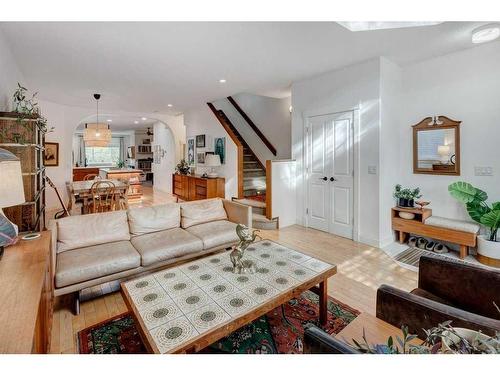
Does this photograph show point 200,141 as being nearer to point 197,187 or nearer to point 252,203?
point 197,187

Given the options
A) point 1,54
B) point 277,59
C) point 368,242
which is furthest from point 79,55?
point 368,242

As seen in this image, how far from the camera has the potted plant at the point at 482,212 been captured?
3.07m

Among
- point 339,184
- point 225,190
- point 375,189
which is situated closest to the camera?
point 375,189

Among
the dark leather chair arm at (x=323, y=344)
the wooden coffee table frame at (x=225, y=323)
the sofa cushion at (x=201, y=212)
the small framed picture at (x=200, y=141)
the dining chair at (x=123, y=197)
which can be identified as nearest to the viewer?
the dark leather chair arm at (x=323, y=344)

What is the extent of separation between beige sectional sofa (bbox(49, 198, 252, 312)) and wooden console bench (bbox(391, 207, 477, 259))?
89.2 inches

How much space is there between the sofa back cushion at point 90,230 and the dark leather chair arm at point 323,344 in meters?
2.50

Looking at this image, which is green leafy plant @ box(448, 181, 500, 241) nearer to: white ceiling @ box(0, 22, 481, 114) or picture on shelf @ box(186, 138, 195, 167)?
white ceiling @ box(0, 22, 481, 114)

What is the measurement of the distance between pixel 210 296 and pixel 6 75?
3.72 meters

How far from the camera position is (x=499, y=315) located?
1.58 m

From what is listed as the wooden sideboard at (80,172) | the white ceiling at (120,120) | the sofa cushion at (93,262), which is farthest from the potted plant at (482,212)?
the wooden sideboard at (80,172)

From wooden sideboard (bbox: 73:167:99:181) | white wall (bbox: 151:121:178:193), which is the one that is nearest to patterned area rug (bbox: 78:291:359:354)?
white wall (bbox: 151:121:178:193)

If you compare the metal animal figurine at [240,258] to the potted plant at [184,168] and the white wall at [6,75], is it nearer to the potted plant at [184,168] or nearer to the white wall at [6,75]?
the white wall at [6,75]
